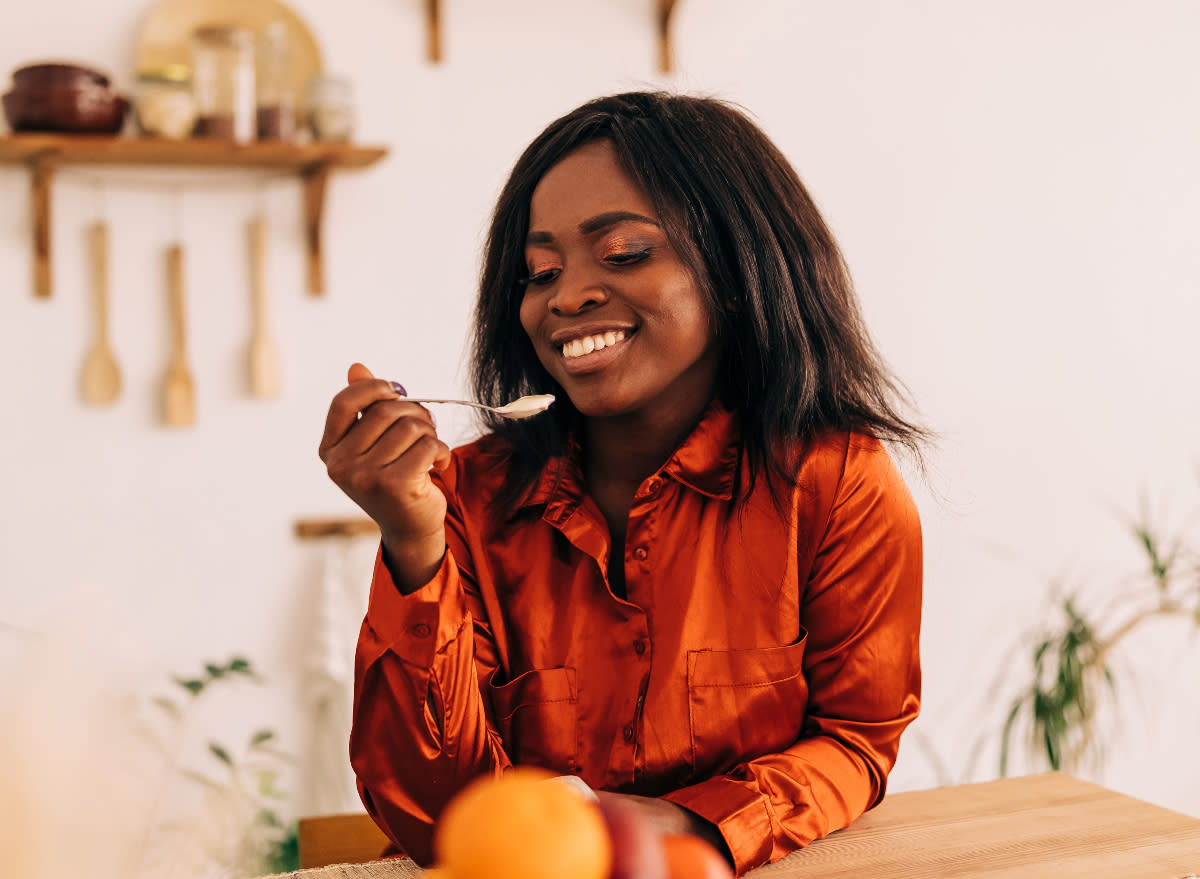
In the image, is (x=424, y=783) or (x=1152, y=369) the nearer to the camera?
(x=424, y=783)

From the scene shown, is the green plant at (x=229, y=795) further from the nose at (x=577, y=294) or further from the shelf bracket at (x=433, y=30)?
the nose at (x=577, y=294)

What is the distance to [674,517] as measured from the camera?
111 centimetres

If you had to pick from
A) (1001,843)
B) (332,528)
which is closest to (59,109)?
(332,528)

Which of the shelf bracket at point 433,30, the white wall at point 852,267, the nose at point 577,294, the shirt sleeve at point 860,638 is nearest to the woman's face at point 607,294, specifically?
the nose at point 577,294

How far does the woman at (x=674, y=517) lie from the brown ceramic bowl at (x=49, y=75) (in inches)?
45.4

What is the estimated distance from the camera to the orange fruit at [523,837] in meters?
0.44

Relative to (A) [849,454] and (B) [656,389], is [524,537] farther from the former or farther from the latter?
(A) [849,454]

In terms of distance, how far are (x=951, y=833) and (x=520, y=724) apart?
41 centimetres

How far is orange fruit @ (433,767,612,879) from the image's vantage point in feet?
A: 1.46

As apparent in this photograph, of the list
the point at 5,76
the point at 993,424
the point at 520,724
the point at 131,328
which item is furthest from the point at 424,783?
the point at 993,424

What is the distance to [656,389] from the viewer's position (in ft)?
3.52

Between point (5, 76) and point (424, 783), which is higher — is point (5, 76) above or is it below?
above

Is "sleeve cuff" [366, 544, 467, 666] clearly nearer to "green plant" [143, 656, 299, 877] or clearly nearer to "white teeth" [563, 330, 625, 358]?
"white teeth" [563, 330, 625, 358]

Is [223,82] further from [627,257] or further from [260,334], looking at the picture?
[627,257]
